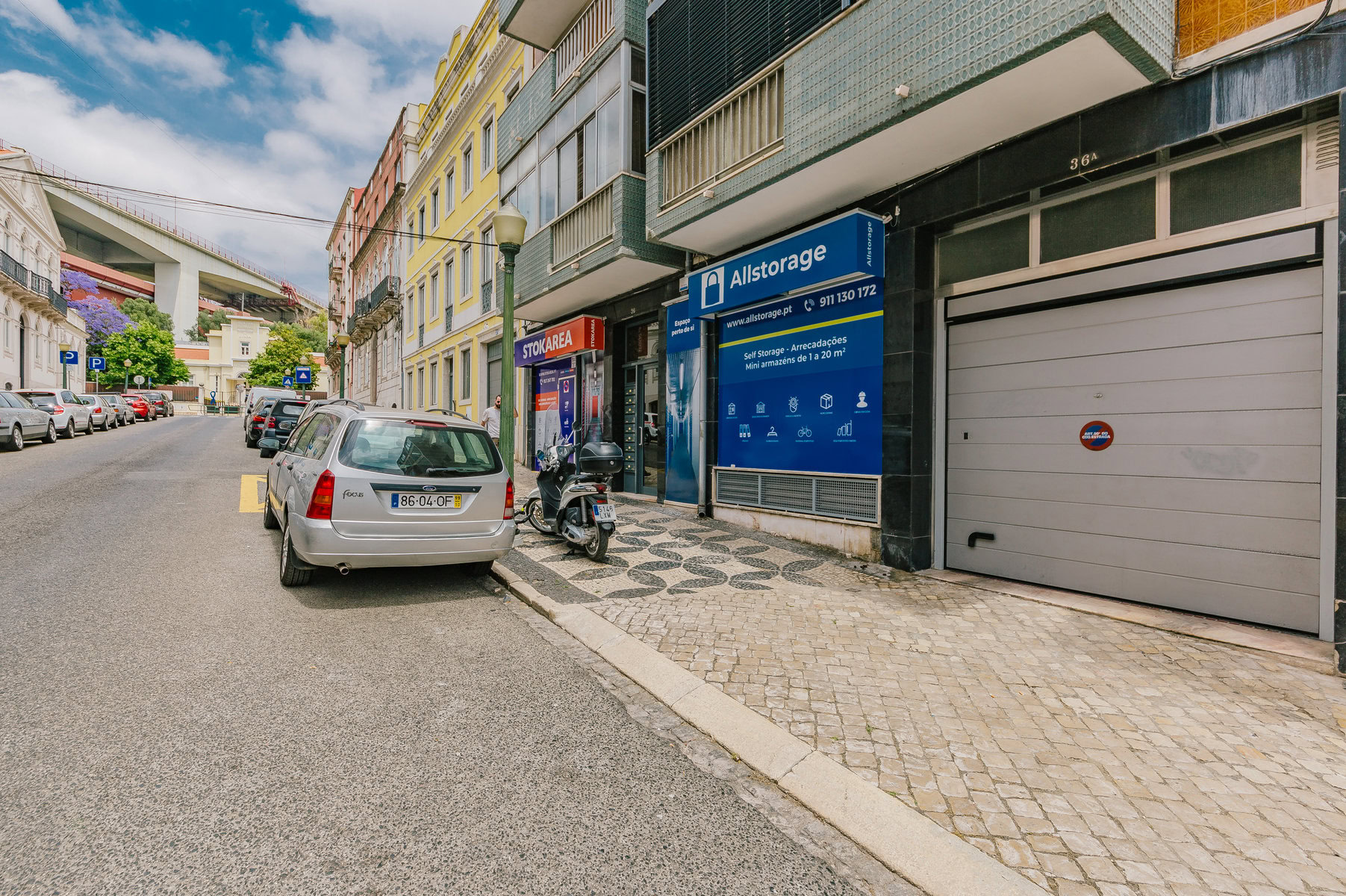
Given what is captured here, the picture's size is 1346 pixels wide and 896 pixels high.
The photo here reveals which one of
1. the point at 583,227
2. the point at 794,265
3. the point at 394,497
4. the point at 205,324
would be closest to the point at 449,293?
the point at 583,227

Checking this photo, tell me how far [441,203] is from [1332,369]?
23574 millimetres

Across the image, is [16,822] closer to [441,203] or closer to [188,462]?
[188,462]

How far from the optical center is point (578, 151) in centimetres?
1169

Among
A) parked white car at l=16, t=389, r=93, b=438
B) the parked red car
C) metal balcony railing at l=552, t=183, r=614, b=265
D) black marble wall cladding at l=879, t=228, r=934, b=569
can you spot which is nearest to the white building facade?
the parked red car

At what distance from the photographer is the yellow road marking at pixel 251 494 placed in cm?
956

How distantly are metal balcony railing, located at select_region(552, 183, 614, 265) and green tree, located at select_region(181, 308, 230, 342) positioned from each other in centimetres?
9534

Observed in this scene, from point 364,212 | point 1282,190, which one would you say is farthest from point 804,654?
point 364,212

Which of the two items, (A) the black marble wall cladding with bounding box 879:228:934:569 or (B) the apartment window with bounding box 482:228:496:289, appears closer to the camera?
(A) the black marble wall cladding with bounding box 879:228:934:569

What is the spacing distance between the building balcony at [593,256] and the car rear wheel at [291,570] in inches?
251

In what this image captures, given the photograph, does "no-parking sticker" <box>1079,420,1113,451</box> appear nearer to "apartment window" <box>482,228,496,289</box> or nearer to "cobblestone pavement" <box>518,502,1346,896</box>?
"cobblestone pavement" <box>518,502,1346,896</box>

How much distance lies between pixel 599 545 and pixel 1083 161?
5743mm

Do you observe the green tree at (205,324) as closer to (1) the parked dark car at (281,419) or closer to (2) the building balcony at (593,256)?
(1) the parked dark car at (281,419)

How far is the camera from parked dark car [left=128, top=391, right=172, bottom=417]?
39.3 m

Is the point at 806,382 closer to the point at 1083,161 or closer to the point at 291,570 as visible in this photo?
the point at 1083,161
